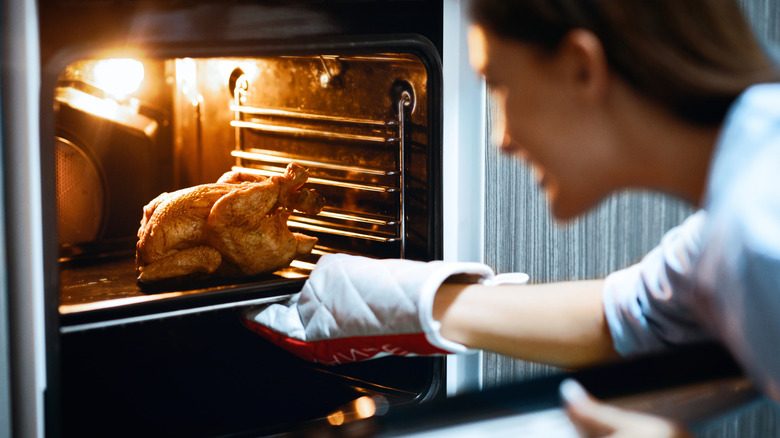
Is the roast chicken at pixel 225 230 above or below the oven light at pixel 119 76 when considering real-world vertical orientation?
below

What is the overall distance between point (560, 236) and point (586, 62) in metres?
0.62

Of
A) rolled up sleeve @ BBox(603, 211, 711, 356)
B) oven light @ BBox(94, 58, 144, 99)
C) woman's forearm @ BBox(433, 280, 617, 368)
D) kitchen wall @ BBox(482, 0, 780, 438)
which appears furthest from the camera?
oven light @ BBox(94, 58, 144, 99)

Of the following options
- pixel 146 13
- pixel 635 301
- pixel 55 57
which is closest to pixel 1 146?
pixel 55 57

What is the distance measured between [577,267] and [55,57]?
83 centimetres

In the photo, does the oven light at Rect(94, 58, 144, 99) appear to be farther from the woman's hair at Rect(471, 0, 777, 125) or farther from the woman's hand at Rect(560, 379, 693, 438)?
the woman's hand at Rect(560, 379, 693, 438)

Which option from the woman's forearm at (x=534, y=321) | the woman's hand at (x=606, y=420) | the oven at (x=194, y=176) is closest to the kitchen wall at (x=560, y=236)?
the oven at (x=194, y=176)

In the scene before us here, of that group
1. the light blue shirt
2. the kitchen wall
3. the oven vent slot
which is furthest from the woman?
the oven vent slot

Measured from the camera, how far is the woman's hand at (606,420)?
447mm

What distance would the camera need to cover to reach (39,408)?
88 centimetres

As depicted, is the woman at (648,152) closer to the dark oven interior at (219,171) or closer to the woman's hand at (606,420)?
the woman's hand at (606,420)

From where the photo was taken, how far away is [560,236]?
46.2 inches

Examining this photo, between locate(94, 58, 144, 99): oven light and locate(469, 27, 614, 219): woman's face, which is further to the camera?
locate(94, 58, 144, 99): oven light

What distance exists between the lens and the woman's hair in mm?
566

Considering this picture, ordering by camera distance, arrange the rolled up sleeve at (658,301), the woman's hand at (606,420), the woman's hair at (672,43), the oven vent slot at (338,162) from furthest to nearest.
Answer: the oven vent slot at (338,162), the rolled up sleeve at (658,301), the woman's hair at (672,43), the woman's hand at (606,420)
